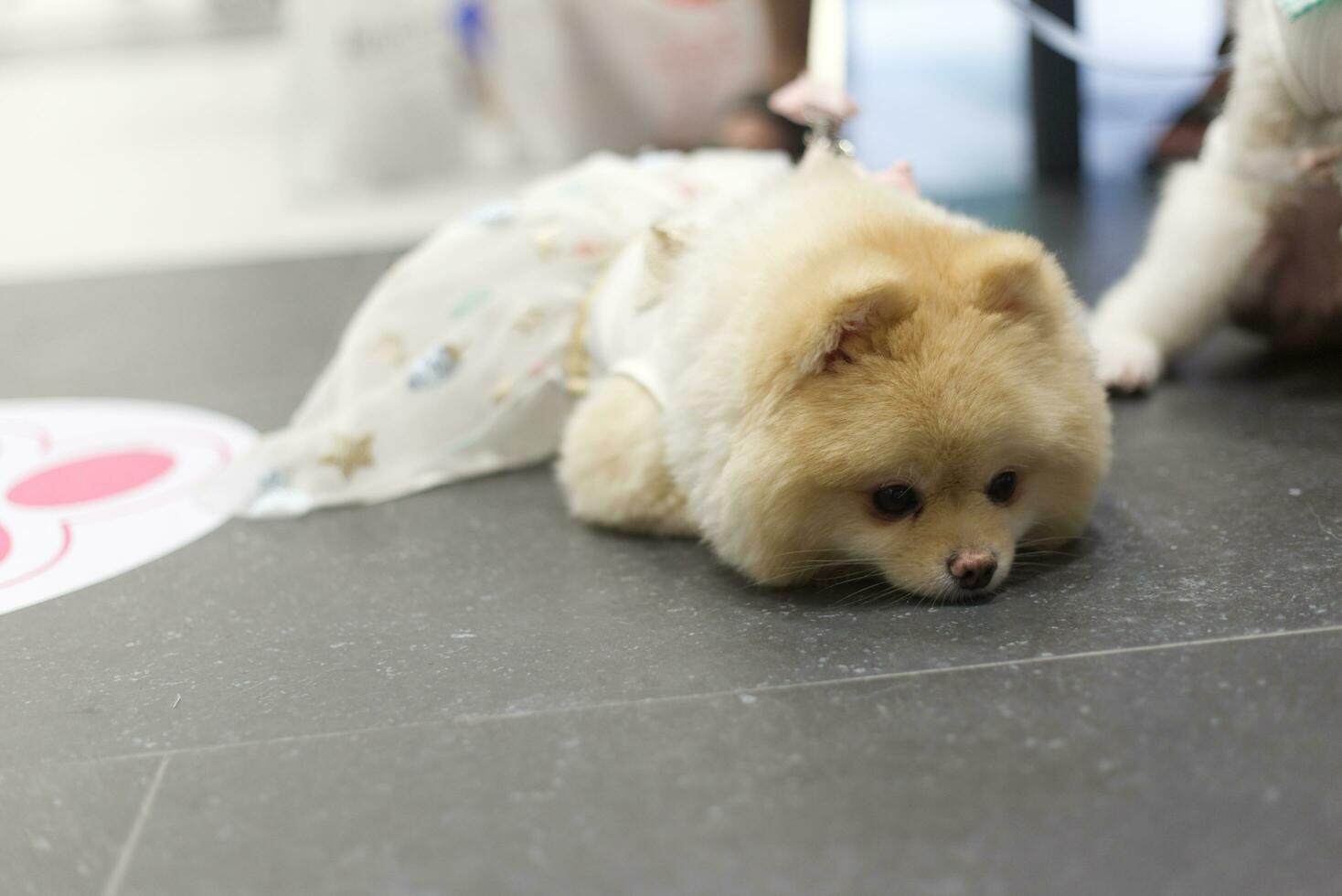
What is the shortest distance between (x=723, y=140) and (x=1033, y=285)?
177cm

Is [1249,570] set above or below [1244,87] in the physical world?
below

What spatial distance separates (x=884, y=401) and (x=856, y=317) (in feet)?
0.25

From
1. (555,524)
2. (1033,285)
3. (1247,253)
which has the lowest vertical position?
(555,524)

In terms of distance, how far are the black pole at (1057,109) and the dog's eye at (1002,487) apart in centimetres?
192

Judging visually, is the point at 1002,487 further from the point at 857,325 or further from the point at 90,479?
the point at 90,479

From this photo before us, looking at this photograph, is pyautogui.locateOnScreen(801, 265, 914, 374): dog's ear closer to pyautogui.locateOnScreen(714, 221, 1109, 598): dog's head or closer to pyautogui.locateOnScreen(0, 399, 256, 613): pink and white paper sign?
pyautogui.locateOnScreen(714, 221, 1109, 598): dog's head

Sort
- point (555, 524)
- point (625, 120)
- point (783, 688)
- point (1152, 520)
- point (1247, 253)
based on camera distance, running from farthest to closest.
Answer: point (625, 120) < point (1247, 253) < point (555, 524) < point (1152, 520) < point (783, 688)

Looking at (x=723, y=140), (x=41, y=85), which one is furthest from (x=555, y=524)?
(x=41, y=85)

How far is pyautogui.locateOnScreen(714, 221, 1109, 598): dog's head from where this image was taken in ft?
3.63

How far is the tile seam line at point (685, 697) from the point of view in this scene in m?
1.07

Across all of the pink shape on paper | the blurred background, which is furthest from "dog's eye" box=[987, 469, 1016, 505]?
the blurred background

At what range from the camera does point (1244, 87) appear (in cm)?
149

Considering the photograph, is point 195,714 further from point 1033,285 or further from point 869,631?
point 1033,285

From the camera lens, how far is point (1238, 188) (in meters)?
1.57
